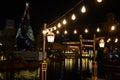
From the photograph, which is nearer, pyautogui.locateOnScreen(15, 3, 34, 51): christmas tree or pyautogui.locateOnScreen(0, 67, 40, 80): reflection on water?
pyautogui.locateOnScreen(0, 67, 40, 80): reflection on water

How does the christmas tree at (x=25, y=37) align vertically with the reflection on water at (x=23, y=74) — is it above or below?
above

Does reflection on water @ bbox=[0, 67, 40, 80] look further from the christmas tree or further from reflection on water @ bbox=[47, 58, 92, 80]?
the christmas tree

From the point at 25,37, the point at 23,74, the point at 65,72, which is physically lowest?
the point at 65,72

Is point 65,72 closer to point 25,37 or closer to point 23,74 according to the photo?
point 23,74

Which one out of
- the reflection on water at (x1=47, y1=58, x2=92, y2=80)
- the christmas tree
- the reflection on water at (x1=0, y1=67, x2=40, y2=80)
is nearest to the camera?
the reflection on water at (x1=0, y1=67, x2=40, y2=80)

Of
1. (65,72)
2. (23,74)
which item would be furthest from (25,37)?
(23,74)

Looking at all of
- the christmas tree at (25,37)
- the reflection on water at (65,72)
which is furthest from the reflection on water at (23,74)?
the christmas tree at (25,37)

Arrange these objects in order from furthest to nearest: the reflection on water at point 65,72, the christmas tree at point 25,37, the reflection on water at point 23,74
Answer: the christmas tree at point 25,37 < the reflection on water at point 65,72 < the reflection on water at point 23,74

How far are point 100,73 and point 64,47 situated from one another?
7175mm

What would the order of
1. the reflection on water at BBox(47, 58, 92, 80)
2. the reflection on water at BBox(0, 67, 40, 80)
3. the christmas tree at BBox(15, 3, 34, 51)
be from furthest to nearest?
the christmas tree at BBox(15, 3, 34, 51) < the reflection on water at BBox(47, 58, 92, 80) < the reflection on water at BBox(0, 67, 40, 80)

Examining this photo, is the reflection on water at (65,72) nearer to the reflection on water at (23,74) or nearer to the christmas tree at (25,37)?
the reflection on water at (23,74)

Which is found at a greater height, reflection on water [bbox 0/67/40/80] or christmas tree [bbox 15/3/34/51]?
christmas tree [bbox 15/3/34/51]

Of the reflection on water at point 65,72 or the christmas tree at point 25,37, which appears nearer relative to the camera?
the reflection on water at point 65,72

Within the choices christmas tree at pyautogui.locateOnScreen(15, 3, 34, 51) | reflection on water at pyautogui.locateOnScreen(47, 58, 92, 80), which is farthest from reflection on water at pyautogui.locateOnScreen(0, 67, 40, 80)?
christmas tree at pyautogui.locateOnScreen(15, 3, 34, 51)
